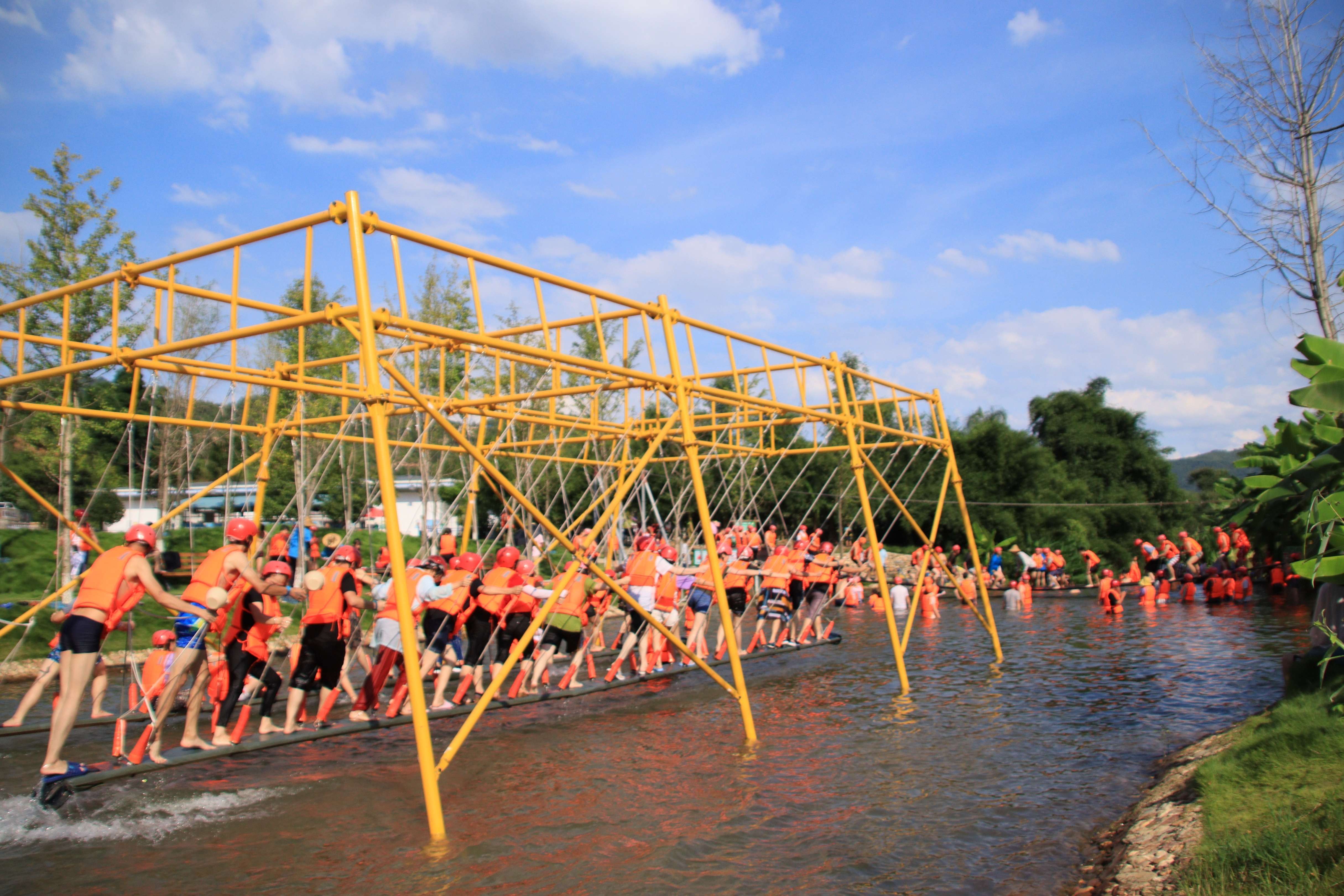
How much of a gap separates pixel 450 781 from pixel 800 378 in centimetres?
611

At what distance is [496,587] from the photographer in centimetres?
975

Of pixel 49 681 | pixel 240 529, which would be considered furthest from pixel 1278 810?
pixel 49 681

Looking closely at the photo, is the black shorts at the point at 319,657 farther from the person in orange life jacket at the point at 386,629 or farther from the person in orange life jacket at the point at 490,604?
the person in orange life jacket at the point at 490,604

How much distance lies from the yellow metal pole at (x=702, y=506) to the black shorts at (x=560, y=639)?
7.97 ft

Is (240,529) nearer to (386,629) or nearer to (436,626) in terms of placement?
(386,629)

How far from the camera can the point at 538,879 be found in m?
5.10

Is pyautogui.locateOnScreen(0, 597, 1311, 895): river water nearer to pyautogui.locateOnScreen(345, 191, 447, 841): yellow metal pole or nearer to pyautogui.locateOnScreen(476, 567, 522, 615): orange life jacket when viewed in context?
pyautogui.locateOnScreen(345, 191, 447, 841): yellow metal pole


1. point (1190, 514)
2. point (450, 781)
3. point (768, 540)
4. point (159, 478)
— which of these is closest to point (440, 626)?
point (450, 781)

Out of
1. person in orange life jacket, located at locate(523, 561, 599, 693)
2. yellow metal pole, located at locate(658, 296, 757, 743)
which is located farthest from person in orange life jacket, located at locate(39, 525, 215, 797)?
yellow metal pole, located at locate(658, 296, 757, 743)

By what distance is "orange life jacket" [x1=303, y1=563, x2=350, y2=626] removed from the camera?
26.3ft

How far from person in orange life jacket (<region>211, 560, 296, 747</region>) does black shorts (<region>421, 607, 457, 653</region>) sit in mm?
1538

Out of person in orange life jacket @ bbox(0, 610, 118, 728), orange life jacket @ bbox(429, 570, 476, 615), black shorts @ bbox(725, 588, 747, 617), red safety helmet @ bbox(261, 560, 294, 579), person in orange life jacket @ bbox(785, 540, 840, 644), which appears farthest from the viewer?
person in orange life jacket @ bbox(785, 540, 840, 644)

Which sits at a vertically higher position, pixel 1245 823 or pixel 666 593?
pixel 666 593

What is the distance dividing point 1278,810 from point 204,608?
309 inches
